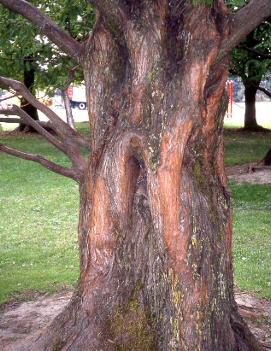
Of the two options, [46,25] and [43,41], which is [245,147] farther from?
[46,25]

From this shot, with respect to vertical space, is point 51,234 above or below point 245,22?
below

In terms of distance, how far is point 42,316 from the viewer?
20.0 feet

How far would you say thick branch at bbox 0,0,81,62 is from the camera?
15.1 ft

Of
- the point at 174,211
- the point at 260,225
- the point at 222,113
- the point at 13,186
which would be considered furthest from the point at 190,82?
the point at 13,186

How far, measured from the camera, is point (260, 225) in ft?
33.5

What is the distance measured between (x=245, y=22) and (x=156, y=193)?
1.29 metres

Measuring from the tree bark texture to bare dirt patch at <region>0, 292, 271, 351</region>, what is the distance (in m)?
0.75

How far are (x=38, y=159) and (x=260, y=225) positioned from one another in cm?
602

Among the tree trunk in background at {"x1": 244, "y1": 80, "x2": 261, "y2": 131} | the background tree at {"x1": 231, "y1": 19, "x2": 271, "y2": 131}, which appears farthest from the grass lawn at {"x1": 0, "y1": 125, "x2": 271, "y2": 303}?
the tree trunk in background at {"x1": 244, "y1": 80, "x2": 261, "y2": 131}

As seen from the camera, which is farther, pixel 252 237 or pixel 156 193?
pixel 252 237

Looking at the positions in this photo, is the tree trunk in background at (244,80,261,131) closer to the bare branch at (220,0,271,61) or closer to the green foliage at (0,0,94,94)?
the green foliage at (0,0,94,94)

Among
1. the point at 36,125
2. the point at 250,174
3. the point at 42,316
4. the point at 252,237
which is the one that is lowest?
the point at 250,174

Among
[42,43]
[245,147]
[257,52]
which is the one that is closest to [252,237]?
[42,43]

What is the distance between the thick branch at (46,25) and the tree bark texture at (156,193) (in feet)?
0.50
